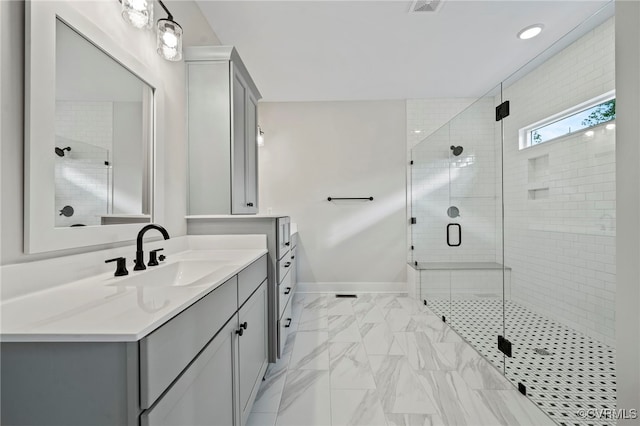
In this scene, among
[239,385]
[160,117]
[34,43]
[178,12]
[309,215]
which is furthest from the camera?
[309,215]

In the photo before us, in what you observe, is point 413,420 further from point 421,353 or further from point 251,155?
point 251,155

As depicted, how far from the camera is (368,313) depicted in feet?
9.67

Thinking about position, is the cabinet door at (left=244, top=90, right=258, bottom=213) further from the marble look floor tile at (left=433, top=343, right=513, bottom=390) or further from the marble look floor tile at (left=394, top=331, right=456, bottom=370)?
the marble look floor tile at (left=433, top=343, right=513, bottom=390)

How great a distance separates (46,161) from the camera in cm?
86

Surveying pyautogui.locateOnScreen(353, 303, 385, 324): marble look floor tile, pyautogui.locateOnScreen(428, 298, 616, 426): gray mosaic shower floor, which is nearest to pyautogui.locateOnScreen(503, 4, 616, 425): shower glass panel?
pyautogui.locateOnScreen(428, 298, 616, 426): gray mosaic shower floor

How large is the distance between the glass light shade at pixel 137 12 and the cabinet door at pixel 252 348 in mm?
1340

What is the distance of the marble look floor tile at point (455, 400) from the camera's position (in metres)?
1.42

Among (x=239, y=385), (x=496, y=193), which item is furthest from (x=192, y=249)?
(x=496, y=193)

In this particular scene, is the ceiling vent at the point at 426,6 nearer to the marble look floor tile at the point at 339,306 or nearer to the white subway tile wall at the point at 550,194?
the white subway tile wall at the point at 550,194

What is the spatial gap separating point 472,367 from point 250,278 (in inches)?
66.2

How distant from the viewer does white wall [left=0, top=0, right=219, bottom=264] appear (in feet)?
2.49

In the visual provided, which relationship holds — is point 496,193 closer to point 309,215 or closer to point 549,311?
point 549,311

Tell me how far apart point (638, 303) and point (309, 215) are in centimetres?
320

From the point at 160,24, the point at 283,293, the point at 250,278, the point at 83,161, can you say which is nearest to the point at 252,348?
the point at 250,278
